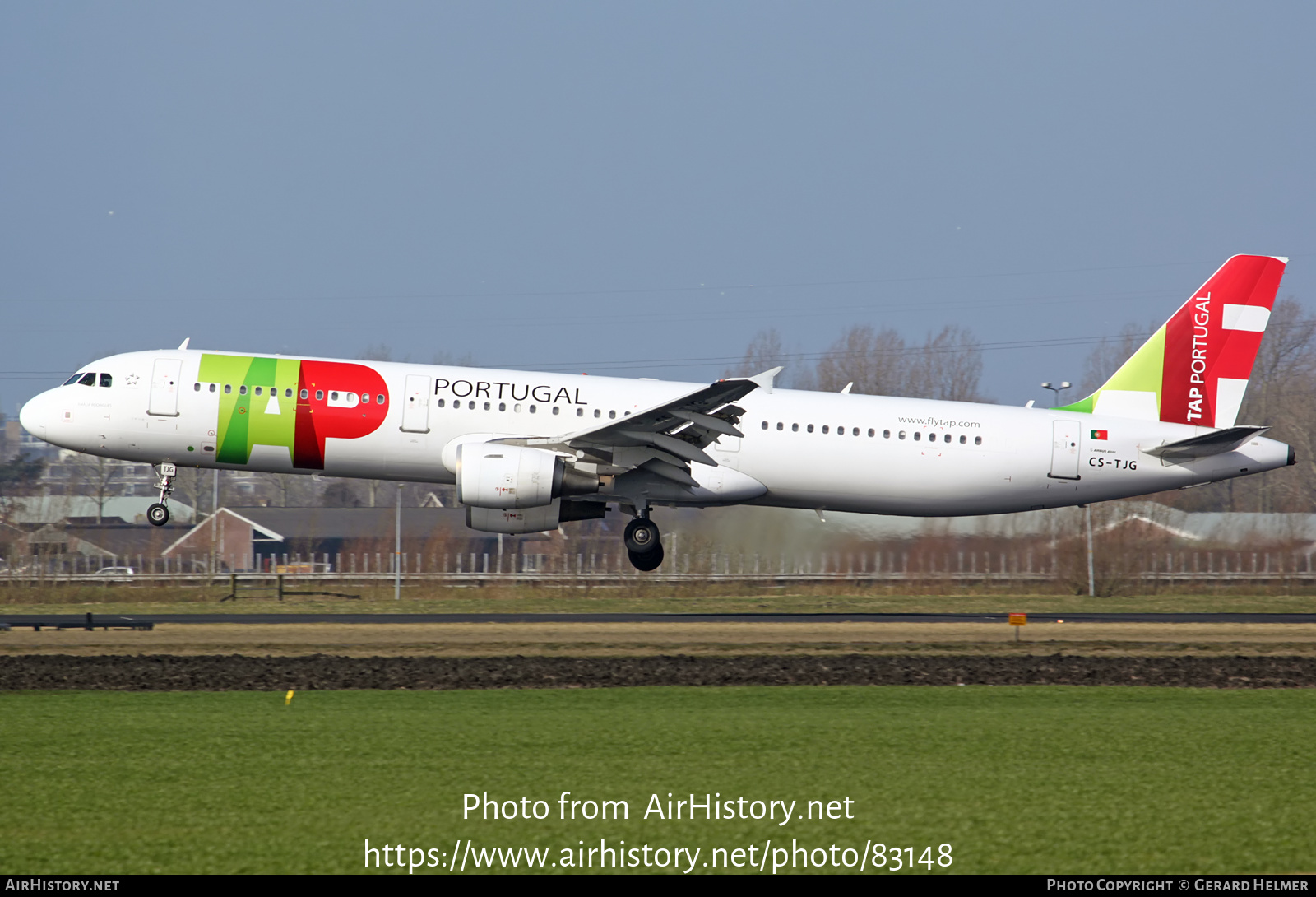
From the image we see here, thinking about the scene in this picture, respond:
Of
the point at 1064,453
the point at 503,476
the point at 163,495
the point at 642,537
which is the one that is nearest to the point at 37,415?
the point at 163,495

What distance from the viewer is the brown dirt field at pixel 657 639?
23234 millimetres

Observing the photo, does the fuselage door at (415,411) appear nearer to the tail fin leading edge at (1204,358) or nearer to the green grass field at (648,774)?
the green grass field at (648,774)

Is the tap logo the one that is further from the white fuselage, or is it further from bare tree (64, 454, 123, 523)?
bare tree (64, 454, 123, 523)

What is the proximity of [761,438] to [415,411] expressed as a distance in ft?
24.3

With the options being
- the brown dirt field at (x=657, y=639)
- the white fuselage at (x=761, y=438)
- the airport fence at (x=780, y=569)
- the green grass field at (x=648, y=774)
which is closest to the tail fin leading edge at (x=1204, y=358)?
the white fuselage at (x=761, y=438)

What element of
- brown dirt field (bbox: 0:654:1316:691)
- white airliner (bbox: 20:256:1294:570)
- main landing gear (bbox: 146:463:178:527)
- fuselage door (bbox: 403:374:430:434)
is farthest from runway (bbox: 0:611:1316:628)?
brown dirt field (bbox: 0:654:1316:691)

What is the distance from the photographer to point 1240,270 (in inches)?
1233

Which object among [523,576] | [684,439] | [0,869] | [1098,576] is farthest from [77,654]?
[1098,576]

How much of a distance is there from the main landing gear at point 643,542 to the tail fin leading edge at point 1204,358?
10.3 m

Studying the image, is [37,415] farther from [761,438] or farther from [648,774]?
[648,774]

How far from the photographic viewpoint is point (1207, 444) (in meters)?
28.8

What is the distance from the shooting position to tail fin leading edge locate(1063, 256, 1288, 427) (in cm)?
3070

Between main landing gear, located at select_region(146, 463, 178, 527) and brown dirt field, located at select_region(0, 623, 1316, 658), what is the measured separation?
7.59 feet

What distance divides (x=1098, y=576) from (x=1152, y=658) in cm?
2089
